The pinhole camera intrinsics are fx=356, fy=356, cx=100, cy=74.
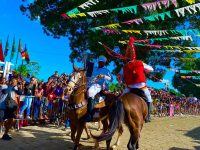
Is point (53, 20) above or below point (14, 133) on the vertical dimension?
above

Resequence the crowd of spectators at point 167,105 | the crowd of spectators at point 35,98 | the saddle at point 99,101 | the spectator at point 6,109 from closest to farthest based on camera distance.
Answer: the saddle at point 99,101 < the spectator at point 6,109 < the crowd of spectators at point 35,98 < the crowd of spectators at point 167,105

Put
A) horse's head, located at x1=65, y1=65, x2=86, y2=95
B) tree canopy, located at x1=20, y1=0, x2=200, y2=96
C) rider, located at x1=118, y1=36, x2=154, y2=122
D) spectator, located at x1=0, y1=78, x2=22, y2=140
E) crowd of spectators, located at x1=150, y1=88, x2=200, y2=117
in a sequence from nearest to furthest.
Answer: rider, located at x1=118, y1=36, x2=154, y2=122 < horse's head, located at x1=65, y1=65, x2=86, y2=95 < spectator, located at x1=0, y1=78, x2=22, y2=140 < tree canopy, located at x1=20, y1=0, x2=200, y2=96 < crowd of spectators, located at x1=150, y1=88, x2=200, y2=117

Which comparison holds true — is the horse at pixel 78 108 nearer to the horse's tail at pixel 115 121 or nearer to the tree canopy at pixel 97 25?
the horse's tail at pixel 115 121

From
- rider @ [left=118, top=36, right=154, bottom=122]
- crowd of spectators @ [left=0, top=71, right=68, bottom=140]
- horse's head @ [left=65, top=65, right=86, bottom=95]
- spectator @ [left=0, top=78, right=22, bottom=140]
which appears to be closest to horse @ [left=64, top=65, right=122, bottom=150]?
horse's head @ [left=65, top=65, right=86, bottom=95]

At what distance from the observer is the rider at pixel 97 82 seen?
385 inches

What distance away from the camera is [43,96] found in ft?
48.6

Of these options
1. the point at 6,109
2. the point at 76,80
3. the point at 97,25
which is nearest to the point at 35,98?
the point at 6,109

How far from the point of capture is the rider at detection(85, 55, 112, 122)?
32.1ft

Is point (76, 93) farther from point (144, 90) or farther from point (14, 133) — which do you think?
point (14, 133)

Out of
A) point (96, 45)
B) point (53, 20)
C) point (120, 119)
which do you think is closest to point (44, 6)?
point (53, 20)

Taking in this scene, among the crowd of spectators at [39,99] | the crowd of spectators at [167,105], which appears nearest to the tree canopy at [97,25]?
the crowd of spectators at [167,105]

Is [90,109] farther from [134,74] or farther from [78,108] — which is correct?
[134,74]

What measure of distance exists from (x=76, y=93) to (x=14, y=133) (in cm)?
355

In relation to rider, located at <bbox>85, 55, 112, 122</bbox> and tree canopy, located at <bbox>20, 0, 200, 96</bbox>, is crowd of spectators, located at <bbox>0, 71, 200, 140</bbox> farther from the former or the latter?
tree canopy, located at <bbox>20, 0, 200, 96</bbox>
